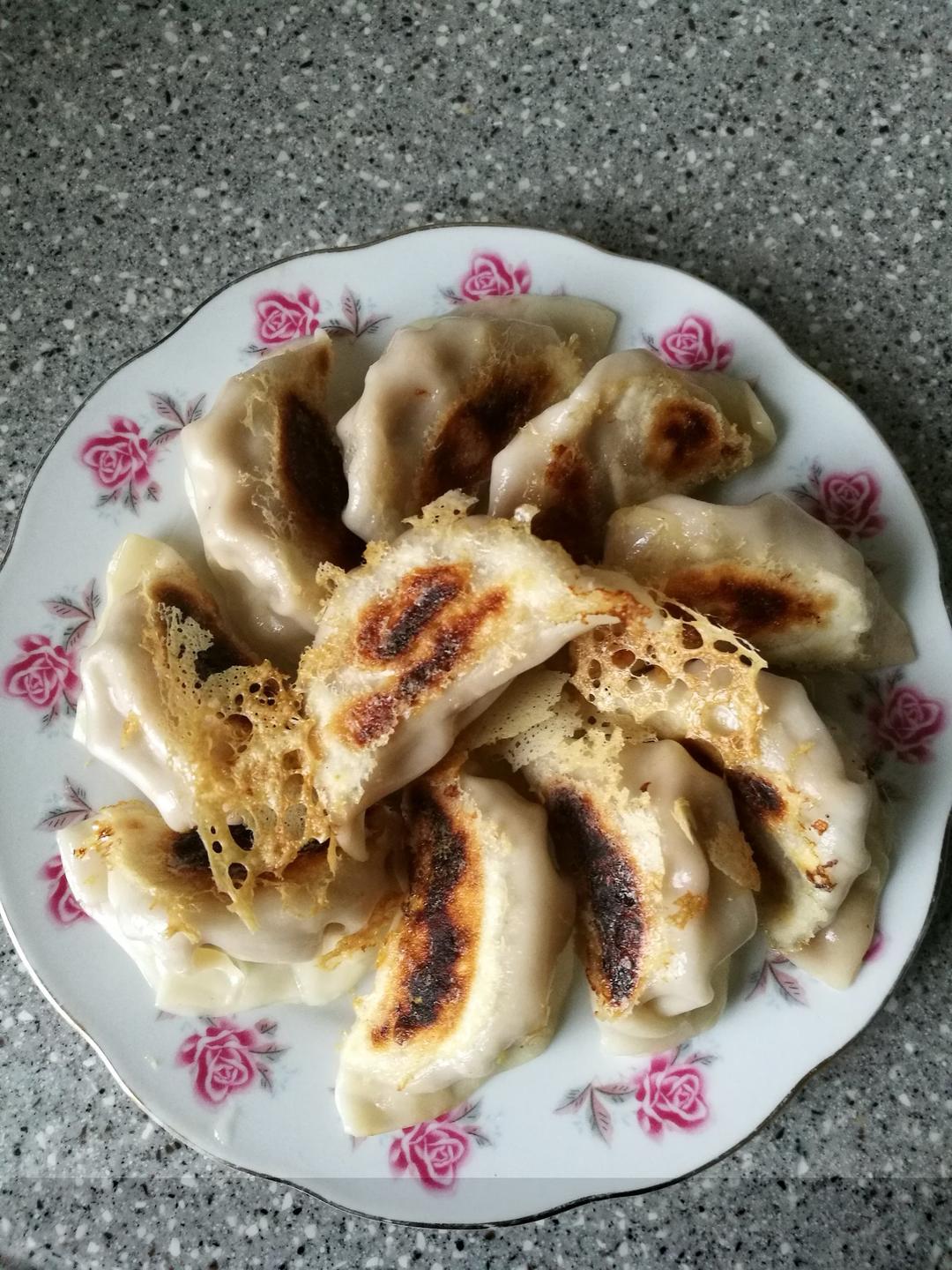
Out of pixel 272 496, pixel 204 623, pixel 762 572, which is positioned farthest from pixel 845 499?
pixel 204 623

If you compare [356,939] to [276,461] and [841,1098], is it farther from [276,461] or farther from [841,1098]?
[841,1098]

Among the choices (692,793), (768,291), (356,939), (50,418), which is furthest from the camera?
(50,418)

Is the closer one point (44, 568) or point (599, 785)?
point (599, 785)

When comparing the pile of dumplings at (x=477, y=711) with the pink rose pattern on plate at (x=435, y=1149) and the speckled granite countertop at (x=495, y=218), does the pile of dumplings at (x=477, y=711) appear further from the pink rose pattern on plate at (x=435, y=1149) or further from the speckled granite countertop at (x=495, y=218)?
the speckled granite countertop at (x=495, y=218)

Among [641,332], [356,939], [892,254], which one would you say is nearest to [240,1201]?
[356,939]

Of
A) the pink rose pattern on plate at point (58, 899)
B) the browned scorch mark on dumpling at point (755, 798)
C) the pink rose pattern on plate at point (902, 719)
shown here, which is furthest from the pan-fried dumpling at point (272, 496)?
the pink rose pattern on plate at point (902, 719)

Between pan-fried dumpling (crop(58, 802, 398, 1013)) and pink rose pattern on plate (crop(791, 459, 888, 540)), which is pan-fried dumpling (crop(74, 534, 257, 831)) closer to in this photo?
pan-fried dumpling (crop(58, 802, 398, 1013))

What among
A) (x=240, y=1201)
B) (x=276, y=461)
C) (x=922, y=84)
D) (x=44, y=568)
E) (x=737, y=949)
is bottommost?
(x=240, y=1201)

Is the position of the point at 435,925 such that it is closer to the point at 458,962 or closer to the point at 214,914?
the point at 458,962
